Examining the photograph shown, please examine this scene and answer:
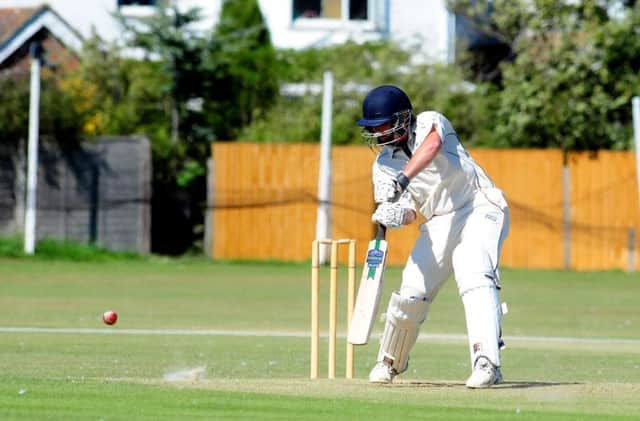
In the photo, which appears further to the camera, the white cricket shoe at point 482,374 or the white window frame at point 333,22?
the white window frame at point 333,22

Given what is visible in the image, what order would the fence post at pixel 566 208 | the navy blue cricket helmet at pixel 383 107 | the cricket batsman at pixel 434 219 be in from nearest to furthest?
the cricket batsman at pixel 434 219
the navy blue cricket helmet at pixel 383 107
the fence post at pixel 566 208

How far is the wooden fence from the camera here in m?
20.6

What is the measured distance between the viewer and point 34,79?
19656 mm

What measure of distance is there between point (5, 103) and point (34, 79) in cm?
97

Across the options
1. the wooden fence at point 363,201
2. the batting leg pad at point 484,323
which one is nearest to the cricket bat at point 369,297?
the batting leg pad at point 484,323

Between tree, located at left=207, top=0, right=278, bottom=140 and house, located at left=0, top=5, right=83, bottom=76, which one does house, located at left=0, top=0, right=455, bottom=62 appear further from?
house, located at left=0, top=5, right=83, bottom=76

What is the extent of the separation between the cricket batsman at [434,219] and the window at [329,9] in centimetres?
2072

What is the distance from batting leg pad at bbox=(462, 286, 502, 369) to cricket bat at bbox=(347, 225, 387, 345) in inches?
18.7

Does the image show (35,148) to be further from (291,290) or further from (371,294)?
(371,294)

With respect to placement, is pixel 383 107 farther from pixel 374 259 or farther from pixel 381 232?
pixel 374 259

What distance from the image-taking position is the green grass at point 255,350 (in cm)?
620

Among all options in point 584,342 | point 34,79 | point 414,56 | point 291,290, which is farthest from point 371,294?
point 414,56

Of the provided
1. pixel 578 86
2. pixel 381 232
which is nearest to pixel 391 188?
pixel 381 232

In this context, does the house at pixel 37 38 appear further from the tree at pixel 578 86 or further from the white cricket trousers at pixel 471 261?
the white cricket trousers at pixel 471 261
